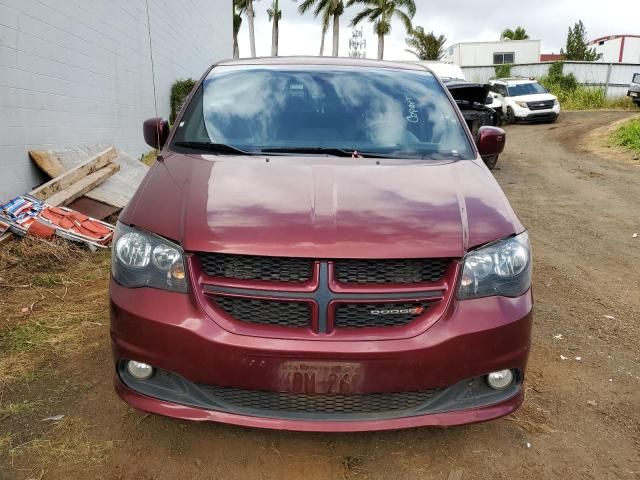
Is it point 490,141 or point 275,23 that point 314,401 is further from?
point 275,23

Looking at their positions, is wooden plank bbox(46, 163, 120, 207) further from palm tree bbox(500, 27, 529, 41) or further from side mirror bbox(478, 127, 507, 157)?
palm tree bbox(500, 27, 529, 41)

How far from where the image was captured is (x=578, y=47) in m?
44.9

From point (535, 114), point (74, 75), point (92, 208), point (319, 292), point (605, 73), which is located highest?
point (605, 73)

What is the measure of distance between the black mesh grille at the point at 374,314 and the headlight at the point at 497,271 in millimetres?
Answer: 220

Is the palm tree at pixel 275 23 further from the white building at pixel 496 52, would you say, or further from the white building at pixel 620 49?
the white building at pixel 620 49

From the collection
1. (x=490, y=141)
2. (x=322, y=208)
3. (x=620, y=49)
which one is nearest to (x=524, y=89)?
(x=490, y=141)

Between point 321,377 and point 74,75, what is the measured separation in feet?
22.5

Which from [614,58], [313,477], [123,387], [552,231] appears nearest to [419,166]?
[313,477]

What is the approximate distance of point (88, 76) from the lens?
8047 millimetres

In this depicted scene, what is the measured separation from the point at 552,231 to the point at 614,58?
4395 cm

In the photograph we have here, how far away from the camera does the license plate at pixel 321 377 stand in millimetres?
2086

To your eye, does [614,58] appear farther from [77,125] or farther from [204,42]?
[77,125]

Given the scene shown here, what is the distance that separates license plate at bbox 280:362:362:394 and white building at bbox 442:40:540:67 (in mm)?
36519

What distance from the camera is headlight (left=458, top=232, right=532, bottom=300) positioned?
2.24 m
